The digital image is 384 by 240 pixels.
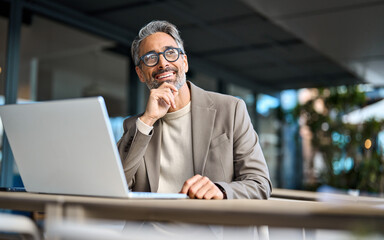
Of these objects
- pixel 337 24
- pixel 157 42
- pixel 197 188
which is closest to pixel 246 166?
pixel 197 188

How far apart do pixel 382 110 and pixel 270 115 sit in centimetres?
233

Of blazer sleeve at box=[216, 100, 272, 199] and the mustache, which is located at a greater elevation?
the mustache

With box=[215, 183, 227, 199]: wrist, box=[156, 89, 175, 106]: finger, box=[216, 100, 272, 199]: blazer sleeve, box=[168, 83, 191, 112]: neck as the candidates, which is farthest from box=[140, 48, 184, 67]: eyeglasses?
box=[215, 183, 227, 199]: wrist

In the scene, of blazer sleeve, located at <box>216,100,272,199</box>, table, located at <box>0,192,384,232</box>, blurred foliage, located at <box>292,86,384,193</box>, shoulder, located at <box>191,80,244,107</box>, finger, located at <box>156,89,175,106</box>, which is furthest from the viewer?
blurred foliage, located at <box>292,86,384,193</box>

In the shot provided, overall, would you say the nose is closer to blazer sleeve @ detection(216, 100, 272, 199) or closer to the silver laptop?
blazer sleeve @ detection(216, 100, 272, 199)

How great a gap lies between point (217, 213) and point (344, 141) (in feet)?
26.0

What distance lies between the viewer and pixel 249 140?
186cm

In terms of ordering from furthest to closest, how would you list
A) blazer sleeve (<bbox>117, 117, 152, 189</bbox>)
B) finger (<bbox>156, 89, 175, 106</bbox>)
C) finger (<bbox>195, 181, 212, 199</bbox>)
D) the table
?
finger (<bbox>156, 89, 175, 106</bbox>) → blazer sleeve (<bbox>117, 117, 152, 189</bbox>) → finger (<bbox>195, 181, 212, 199</bbox>) → the table

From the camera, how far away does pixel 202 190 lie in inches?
54.9

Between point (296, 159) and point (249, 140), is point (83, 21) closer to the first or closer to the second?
point (249, 140)

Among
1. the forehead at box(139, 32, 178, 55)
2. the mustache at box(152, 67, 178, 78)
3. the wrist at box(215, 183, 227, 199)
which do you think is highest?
the forehead at box(139, 32, 178, 55)

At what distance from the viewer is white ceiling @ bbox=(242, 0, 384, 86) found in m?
4.68

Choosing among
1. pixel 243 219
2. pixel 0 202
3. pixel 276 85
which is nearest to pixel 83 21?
pixel 0 202

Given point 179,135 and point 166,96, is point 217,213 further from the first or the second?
point 179,135
